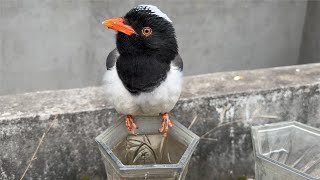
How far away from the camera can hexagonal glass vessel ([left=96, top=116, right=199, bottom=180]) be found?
2240 mm

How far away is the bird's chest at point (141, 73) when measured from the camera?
2299mm

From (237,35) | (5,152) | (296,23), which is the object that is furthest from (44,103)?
Answer: (296,23)

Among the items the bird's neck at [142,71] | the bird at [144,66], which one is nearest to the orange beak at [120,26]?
the bird at [144,66]

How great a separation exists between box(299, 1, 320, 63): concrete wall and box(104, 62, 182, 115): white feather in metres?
3.81

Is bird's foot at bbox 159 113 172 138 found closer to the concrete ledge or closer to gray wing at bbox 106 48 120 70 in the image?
gray wing at bbox 106 48 120 70

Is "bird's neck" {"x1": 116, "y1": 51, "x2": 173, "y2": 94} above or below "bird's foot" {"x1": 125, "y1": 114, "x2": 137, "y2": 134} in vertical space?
above

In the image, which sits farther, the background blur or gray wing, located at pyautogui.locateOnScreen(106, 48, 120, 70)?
the background blur

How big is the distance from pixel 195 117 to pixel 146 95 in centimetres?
80

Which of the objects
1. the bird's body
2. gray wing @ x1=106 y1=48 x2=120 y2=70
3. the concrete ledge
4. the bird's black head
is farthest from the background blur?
the bird's black head

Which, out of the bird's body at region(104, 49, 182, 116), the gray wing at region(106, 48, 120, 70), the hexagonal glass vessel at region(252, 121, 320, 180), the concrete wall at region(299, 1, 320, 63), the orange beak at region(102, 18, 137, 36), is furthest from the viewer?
the concrete wall at region(299, 1, 320, 63)

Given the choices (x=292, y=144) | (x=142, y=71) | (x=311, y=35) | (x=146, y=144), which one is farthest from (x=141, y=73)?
(x=311, y=35)

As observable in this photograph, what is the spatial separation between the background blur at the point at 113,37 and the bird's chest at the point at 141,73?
275 centimetres

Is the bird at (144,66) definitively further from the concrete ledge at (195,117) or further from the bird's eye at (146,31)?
the concrete ledge at (195,117)

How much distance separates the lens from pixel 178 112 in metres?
3.05
